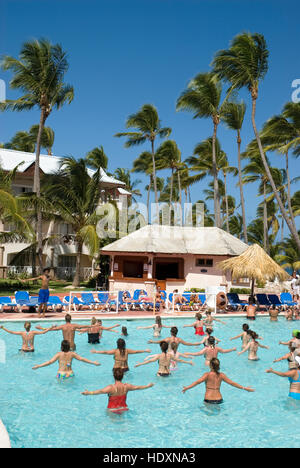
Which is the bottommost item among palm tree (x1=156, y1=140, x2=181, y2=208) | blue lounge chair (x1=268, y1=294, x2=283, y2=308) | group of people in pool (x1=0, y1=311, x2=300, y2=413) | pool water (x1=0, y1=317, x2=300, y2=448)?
Answer: pool water (x1=0, y1=317, x2=300, y2=448)

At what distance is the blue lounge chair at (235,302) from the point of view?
19203mm

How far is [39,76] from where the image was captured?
2486 centimetres

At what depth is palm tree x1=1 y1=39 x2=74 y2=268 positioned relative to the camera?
80.7 ft

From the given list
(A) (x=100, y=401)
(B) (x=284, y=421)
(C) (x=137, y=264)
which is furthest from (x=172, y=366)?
(C) (x=137, y=264)

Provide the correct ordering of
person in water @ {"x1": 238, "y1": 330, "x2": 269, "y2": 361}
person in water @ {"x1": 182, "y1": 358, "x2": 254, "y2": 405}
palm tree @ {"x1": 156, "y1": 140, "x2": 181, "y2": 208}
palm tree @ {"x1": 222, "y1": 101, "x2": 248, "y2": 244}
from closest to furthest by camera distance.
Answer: person in water @ {"x1": 182, "y1": 358, "x2": 254, "y2": 405}, person in water @ {"x1": 238, "y1": 330, "x2": 269, "y2": 361}, palm tree @ {"x1": 222, "y1": 101, "x2": 248, "y2": 244}, palm tree @ {"x1": 156, "y1": 140, "x2": 181, "y2": 208}

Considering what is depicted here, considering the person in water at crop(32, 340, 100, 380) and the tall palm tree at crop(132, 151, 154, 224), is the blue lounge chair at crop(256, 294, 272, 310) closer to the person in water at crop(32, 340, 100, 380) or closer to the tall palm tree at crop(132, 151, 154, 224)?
the person in water at crop(32, 340, 100, 380)

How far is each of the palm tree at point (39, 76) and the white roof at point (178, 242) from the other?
543cm

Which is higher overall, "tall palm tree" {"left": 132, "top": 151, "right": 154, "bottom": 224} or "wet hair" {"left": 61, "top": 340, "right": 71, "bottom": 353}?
"tall palm tree" {"left": 132, "top": 151, "right": 154, "bottom": 224}

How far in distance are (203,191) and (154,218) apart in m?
18.4

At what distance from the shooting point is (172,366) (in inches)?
396

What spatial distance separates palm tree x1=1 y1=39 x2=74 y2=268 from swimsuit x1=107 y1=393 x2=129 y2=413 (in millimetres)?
18260

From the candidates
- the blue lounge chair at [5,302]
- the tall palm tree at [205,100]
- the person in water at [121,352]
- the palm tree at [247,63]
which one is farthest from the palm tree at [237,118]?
the person in water at [121,352]

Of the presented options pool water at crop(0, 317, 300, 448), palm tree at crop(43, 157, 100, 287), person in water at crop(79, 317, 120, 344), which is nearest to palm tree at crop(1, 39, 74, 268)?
palm tree at crop(43, 157, 100, 287)

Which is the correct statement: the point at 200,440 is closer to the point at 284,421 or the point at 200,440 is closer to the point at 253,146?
the point at 284,421
